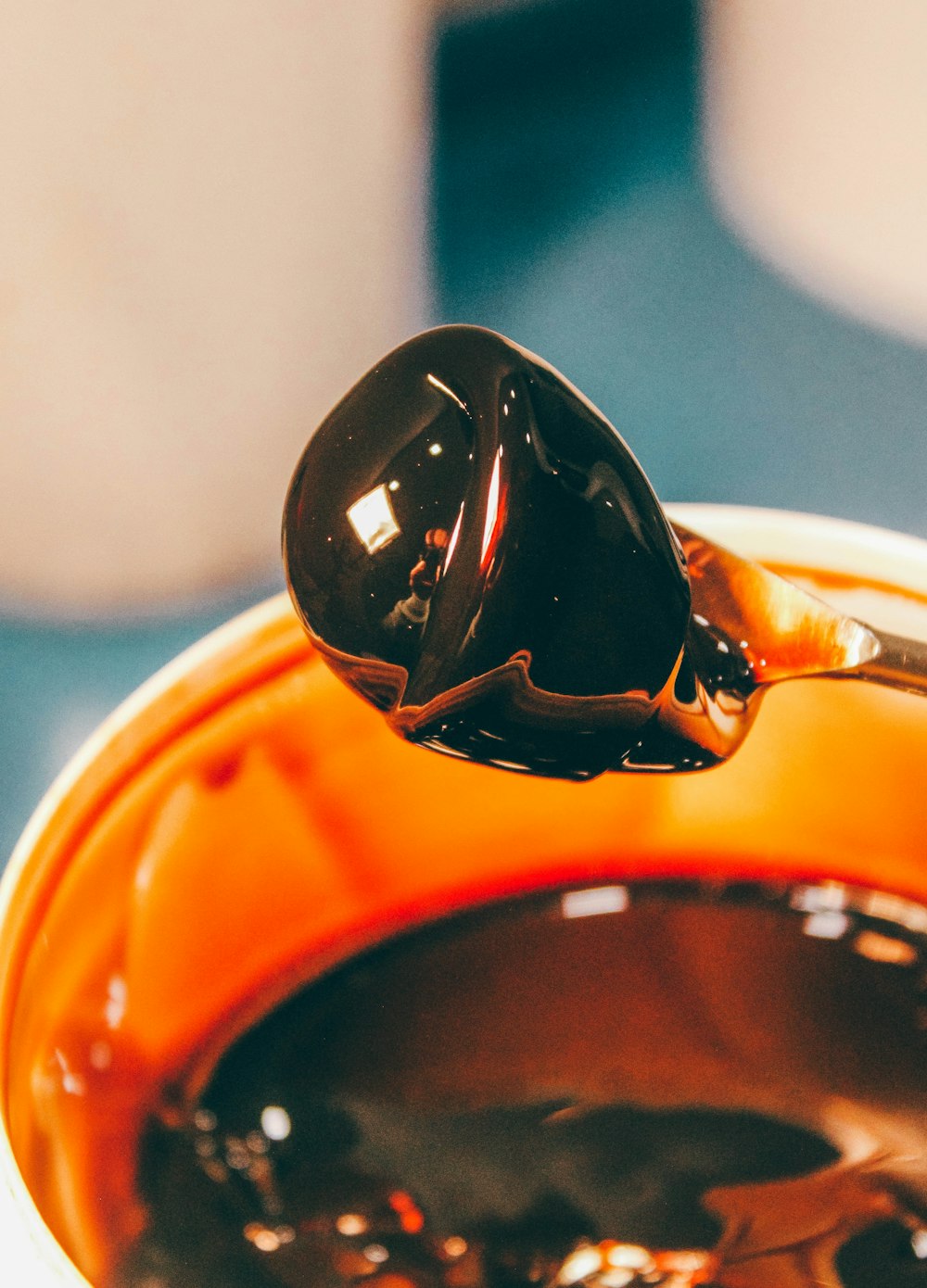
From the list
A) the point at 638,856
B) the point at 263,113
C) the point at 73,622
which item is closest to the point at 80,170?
the point at 263,113

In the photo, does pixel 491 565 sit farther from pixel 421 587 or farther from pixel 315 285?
pixel 315 285

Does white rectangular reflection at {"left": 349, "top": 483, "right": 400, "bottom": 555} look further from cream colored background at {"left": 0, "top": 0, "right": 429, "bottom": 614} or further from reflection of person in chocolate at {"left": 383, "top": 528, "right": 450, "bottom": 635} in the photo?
cream colored background at {"left": 0, "top": 0, "right": 429, "bottom": 614}

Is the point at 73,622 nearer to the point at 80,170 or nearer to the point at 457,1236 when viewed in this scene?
the point at 80,170

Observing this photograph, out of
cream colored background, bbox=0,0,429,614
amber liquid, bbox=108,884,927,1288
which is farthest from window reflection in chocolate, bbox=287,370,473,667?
cream colored background, bbox=0,0,429,614

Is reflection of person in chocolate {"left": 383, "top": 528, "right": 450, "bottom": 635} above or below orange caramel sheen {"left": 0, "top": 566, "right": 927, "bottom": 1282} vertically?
above

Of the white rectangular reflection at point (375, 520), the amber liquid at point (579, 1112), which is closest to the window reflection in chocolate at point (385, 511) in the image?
the white rectangular reflection at point (375, 520)

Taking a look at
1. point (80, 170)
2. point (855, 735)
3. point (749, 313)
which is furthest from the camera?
point (749, 313)

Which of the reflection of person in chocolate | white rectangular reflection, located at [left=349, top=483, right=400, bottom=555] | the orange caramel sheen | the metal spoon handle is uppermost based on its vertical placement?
white rectangular reflection, located at [left=349, top=483, right=400, bottom=555]

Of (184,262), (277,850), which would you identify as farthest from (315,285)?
(277,850)
